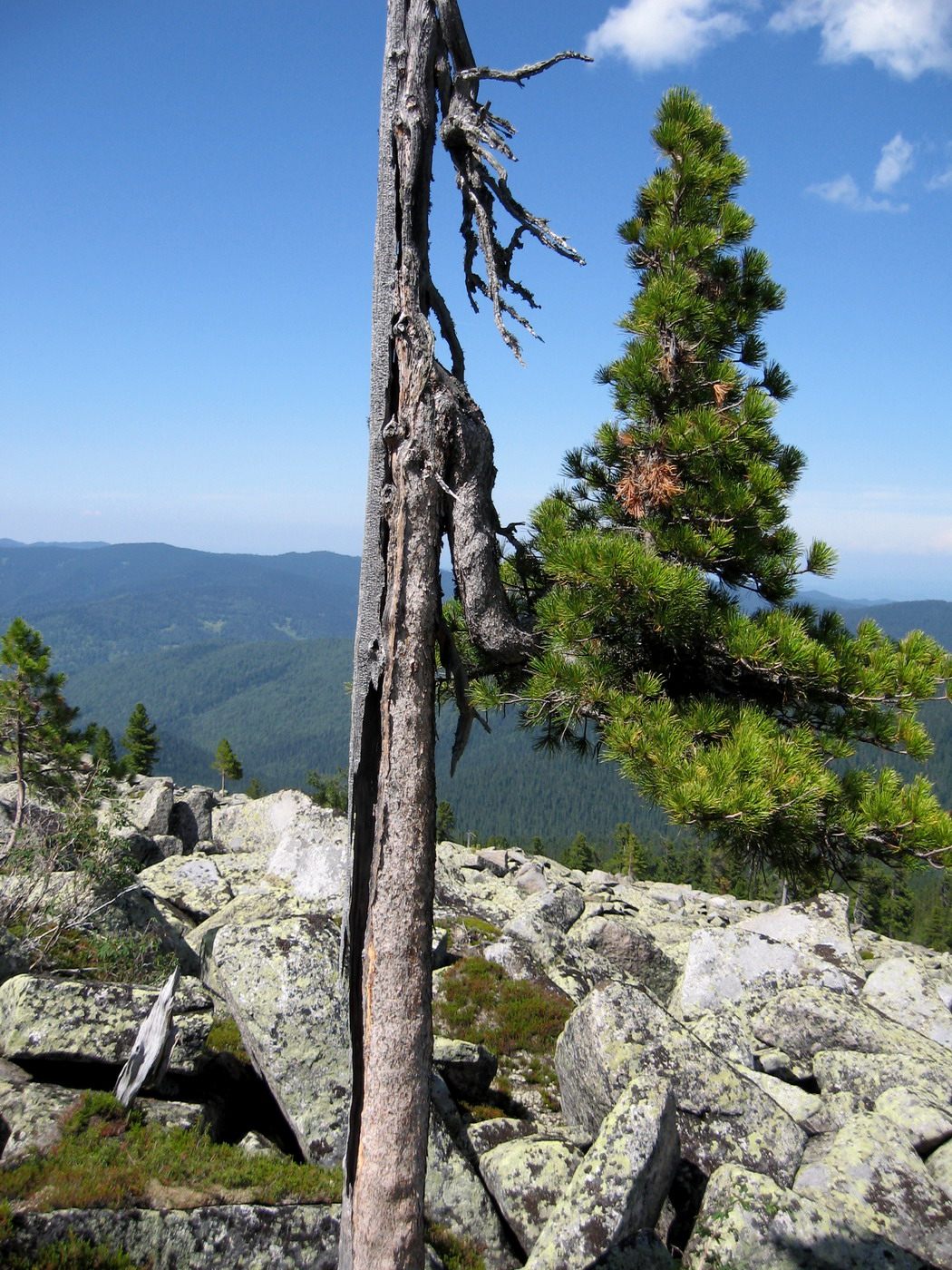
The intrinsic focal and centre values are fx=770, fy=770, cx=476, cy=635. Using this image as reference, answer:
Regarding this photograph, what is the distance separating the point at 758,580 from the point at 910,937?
77.5m

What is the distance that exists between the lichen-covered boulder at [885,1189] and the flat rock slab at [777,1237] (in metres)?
0.35

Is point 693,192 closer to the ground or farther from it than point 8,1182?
farther from it

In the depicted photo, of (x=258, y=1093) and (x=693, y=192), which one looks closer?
(x=693, y=192)

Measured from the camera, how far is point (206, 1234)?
6195mm

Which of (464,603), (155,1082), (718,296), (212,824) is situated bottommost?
(212,824)

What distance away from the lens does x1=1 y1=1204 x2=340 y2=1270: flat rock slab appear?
229 inches

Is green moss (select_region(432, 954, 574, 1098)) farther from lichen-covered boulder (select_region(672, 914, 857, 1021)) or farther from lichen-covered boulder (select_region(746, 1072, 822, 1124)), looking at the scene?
lichen-covered boulder (select_region(746, 1072, 822, 1124))

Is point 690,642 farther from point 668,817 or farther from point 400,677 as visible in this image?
point 400,677

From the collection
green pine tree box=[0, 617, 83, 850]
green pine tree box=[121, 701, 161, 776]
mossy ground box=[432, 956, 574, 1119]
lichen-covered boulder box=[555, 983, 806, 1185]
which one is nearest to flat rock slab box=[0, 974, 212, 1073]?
mossy ground box=[432, 956, 574, 1119]

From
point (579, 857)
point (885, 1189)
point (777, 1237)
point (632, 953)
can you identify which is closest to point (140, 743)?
point (579, 857)

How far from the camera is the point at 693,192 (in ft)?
22.7

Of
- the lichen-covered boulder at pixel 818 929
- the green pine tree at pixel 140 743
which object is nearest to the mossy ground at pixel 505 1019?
the lichen-covered boulder at pixel 818 929

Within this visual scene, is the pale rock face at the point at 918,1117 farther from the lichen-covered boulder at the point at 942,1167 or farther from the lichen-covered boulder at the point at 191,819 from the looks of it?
the lichen-covered boulder at the point at 191,819

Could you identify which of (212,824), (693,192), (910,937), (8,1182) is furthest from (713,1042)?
(910,937)
